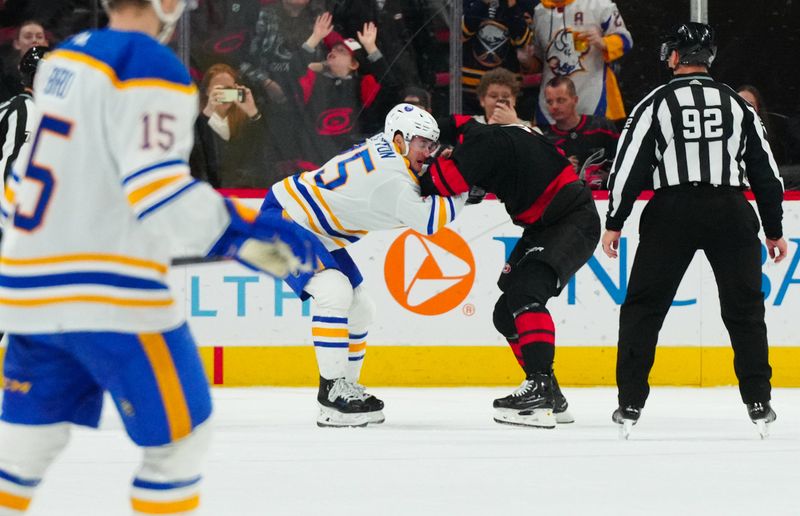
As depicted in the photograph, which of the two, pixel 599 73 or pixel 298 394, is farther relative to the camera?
pixel 599 73

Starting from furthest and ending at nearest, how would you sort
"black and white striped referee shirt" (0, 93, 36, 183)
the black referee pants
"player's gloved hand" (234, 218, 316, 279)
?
"black and white striped referee shirt" (0, 93, 36, 183) → the black referee pants → "player's gloved hand" (234, 218, 316, 279)

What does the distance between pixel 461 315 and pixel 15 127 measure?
6.85 feet

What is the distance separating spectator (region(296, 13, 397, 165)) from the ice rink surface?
1.63 metres

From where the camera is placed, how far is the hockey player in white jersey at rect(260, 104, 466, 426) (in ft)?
15.8

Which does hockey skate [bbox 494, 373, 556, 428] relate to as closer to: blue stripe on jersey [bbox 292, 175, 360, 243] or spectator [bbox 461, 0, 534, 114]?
blue stripe on jersey [bbox 292, 175, 360, 243]

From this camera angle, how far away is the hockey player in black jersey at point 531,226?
15.7 ft

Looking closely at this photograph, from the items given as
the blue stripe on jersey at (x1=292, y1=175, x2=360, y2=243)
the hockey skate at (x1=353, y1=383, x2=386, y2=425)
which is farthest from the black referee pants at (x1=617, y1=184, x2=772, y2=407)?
the blue stripe on jersey at (x1=292, y1=175, x2=360, y2=243)

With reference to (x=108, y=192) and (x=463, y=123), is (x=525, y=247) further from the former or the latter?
(x=108, y=192)

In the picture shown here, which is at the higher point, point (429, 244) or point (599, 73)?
point (599, 73)

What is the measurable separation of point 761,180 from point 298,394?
2336 mm

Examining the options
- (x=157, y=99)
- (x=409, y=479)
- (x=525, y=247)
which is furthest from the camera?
(x=525, y=247)

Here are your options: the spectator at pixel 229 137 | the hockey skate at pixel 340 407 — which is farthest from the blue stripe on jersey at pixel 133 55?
the spectator at pixel 229 137

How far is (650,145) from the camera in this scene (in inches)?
173

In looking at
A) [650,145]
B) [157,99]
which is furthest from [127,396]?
[650,145]
